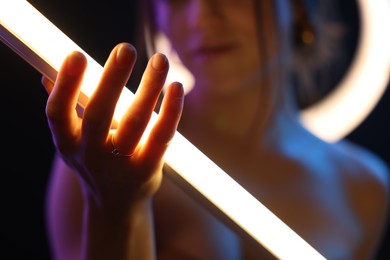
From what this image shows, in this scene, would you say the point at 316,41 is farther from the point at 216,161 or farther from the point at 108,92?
the point at 108,92

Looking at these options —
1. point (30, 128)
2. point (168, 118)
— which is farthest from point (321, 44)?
point (168, 118)

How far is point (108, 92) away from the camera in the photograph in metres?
0.35

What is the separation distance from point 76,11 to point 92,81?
0.58 m

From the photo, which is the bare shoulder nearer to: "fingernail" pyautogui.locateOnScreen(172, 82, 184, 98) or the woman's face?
the woman's face

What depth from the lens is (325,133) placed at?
103 cm

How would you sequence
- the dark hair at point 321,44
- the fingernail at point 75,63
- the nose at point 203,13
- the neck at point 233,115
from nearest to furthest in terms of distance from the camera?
the fingernail at point 75,63, the nose at point 203,13, the neck at point 233,115, the dark hair at point 321,44

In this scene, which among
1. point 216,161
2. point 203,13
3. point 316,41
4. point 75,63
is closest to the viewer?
point 75,63

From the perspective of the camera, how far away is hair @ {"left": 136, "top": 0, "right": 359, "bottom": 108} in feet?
2.87

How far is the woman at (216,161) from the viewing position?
38cm

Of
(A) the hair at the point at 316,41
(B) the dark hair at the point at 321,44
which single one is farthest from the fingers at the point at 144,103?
(B) the dark hair at the point at 321,44

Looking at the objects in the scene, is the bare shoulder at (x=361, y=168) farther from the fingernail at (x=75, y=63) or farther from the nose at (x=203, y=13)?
the fingernail at (x=75, y=63)

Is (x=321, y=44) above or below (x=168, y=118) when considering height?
above

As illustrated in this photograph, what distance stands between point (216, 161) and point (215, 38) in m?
0.23

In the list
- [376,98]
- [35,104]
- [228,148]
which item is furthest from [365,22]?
[35,104]
